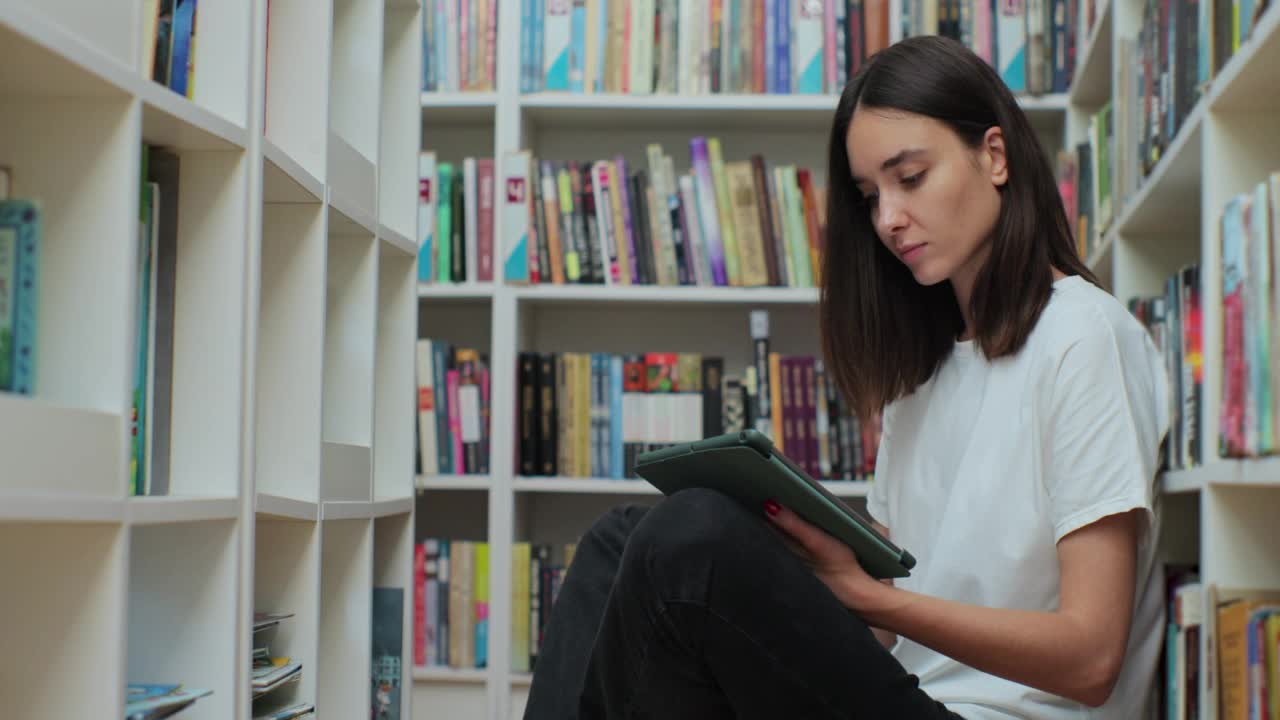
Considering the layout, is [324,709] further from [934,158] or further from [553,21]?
[553,21]

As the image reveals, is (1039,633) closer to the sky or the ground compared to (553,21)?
closer to the ground

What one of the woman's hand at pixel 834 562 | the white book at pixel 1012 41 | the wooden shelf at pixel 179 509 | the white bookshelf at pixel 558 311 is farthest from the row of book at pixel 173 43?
the white book at pixel 1012 41

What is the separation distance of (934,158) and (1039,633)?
488 millimetres

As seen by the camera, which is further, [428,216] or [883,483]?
[428,216]

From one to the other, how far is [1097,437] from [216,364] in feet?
2.57

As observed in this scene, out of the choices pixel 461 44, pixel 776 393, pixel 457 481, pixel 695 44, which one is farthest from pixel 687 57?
pixel 457 481

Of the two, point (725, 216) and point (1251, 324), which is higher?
point (725, 216)

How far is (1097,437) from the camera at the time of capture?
1.13m

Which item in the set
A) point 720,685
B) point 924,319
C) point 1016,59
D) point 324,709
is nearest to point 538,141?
point 1016,59

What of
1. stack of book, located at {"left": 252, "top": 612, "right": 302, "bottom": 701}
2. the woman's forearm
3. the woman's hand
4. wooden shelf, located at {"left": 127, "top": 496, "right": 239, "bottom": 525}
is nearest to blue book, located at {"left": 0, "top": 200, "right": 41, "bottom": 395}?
wooden shelf, located at {"left": 127, "top": 496, "right": 239, "bottom": 525}

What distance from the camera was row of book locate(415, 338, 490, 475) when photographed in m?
2.40

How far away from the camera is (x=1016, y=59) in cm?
238

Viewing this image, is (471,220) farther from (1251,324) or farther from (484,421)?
(1251,324)

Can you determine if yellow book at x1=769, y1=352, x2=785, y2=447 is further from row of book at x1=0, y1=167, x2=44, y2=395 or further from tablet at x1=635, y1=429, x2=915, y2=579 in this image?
row of book at x1=0, y1=167, x2=44, y2=395
